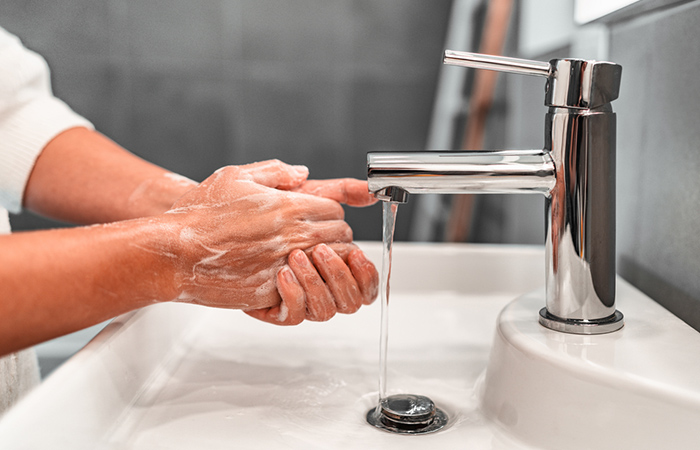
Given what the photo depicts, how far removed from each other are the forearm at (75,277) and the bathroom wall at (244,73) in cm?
59

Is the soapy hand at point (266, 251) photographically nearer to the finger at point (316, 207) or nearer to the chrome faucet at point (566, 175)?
the finger at point (316, 207)

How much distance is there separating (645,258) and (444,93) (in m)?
0.50

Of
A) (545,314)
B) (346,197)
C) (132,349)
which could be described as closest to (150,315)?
(132,349)

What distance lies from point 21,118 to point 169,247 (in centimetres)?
36

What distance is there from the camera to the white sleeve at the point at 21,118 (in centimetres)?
68

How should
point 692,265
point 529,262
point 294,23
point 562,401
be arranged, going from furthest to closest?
1. point 294,23
2. point 529,262
3. point 692,265
4. point 562,401

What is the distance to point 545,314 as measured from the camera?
50 centimetres

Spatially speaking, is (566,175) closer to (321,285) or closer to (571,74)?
(571,74)

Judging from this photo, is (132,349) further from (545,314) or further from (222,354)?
(545,314)

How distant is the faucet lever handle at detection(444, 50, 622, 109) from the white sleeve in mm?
495

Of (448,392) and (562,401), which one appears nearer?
(562,401)

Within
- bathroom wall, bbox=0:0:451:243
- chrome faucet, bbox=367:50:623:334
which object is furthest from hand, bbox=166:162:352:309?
bathroom wall, bbox=0:0:451:243

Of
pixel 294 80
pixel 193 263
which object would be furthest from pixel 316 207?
pixel 294 80

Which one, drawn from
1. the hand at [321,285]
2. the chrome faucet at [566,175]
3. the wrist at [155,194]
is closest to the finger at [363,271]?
the hand at [321,285]
